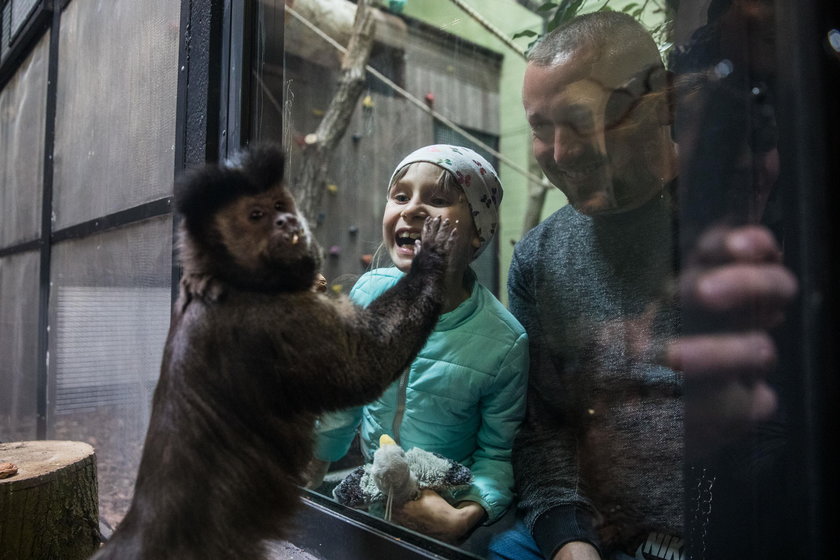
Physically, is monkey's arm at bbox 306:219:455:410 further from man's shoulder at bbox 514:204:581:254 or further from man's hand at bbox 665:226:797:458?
man's hand at bbox 665:226:797:458

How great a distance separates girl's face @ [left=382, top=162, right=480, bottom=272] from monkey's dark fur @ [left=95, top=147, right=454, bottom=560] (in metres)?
0.23

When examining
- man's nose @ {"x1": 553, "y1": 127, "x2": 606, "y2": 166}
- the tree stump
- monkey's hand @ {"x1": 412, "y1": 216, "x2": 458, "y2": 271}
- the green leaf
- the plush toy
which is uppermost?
the green leaf

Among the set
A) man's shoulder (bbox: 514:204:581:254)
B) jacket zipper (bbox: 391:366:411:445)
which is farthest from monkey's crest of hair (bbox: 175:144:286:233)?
man's shoulder (bbox: 514:204:581:254)

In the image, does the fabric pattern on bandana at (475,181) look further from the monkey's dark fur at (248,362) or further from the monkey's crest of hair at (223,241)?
the monkey's crest of hair at (223,241)

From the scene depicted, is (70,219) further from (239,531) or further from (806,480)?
(806,480)

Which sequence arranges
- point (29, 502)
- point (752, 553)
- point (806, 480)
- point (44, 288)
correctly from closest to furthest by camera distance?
point (806, 480), point (752, 553), point (29, 502), point (44, 288)

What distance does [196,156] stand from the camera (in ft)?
10.0

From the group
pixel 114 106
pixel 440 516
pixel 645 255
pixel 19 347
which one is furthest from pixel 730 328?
pixel 19 347

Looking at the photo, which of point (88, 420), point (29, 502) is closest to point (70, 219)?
point (88, 420)

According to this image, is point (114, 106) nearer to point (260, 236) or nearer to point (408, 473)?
point (260, 236)

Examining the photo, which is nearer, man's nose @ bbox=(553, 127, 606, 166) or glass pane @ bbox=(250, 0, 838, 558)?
glass pane @ bbox=(250, 0, 838, 558)

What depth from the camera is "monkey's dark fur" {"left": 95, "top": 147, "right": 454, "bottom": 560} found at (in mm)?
1706

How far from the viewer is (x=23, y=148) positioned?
255 inches

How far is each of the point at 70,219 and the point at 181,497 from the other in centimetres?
385
